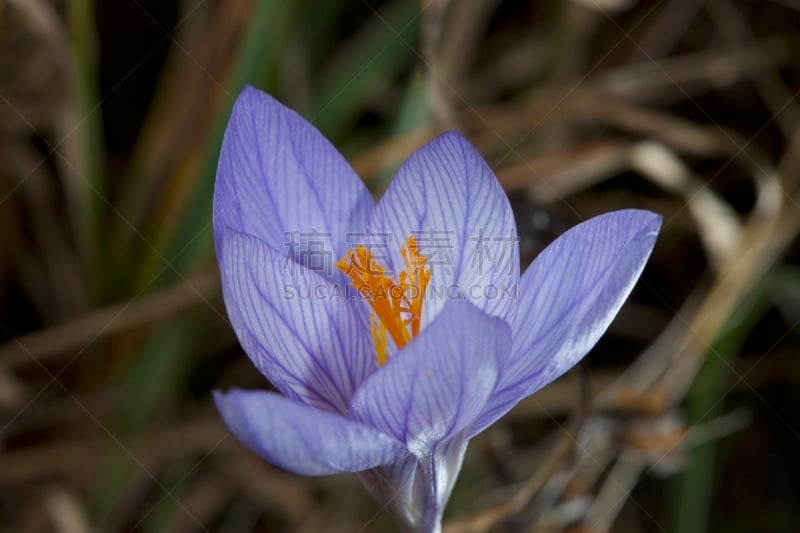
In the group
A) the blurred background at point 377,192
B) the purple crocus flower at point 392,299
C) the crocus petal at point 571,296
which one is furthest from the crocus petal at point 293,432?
the blurred background at point 377,192

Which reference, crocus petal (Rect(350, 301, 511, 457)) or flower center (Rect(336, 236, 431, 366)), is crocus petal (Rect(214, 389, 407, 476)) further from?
flower center (Rect(336, 236, 431, 366))

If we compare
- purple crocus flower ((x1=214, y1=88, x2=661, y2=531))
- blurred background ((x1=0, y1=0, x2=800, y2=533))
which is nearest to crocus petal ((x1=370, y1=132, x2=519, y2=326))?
purple crocus flower ((x1=214, y1=88, x2=661, y2=531))

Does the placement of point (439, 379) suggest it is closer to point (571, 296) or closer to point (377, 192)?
point (571, 296)

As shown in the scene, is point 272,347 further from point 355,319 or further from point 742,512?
point 742,512

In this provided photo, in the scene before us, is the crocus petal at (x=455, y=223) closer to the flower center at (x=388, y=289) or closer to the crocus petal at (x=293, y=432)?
the flower center at (x=388, y=289)

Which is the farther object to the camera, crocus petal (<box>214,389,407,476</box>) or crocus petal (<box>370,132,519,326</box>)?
crocus petal (<box>370,132,519,326</box>)
